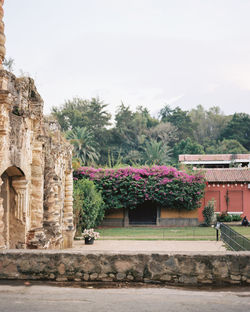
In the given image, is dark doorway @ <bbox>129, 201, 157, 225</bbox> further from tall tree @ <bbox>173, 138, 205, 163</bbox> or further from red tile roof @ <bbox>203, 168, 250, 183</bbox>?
tall tree @ <bbox>173, 138, 205, 163</bbox>

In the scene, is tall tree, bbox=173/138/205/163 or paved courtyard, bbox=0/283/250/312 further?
tall tree, bbox=173/138/205/163

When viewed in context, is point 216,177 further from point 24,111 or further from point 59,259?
point 59,259

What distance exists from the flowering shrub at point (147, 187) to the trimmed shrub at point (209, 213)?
724mm

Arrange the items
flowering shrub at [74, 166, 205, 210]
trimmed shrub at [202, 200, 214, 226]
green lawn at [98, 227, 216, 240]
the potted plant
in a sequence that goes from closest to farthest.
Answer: the potted plant, green lawn at [98, 227, 216, 240], flowering shrub at [74, 166, 205, 210], trimmed shrub at [202, 200, 214, 226]

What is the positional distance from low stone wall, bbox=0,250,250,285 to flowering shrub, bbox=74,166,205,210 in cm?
2132

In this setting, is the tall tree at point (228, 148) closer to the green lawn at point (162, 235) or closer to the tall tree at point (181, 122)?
the tall tree at point (181, 122)

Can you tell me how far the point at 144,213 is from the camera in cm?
2880

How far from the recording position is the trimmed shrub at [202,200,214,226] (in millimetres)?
27438

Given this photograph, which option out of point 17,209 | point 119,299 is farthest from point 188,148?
point 119,299

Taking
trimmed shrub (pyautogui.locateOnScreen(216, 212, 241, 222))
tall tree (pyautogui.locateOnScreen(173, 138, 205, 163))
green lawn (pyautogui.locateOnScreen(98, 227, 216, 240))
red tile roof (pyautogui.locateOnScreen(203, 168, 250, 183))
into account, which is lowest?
green lawn (pyautogui.locateOnScreen(98, 227, 216, 240))

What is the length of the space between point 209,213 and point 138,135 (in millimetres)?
27494

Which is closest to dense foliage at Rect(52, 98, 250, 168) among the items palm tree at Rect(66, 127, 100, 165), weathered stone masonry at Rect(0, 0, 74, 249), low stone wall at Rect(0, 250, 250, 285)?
palm tree at Rect(66, 127, 100, 165)

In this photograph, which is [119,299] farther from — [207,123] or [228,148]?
[207,123]

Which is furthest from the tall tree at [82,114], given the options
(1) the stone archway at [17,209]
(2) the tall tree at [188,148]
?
(1) the stone archway at [17,209]
